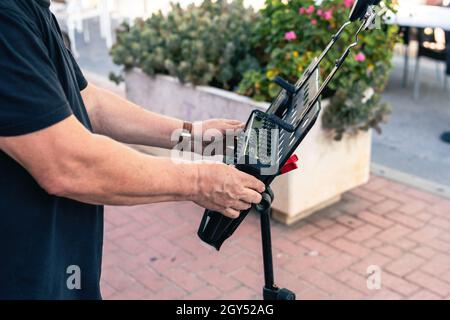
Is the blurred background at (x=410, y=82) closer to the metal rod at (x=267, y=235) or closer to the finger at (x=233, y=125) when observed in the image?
the finger at (x=233, y=125)

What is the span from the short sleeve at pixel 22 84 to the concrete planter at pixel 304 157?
2797mm

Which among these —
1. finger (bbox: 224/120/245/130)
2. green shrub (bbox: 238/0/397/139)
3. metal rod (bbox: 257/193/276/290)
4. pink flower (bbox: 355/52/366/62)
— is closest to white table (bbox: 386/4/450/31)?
green shrub (bbox: 238/0/397/139)

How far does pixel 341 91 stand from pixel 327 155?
462mm

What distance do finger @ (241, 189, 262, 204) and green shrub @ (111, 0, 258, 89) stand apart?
10.2 ft

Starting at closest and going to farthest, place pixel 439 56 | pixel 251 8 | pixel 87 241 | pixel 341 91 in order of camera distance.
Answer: pixel 87 241
pixel 341 91
pixel 251 8
pixel 439 56

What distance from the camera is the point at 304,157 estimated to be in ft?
13.9

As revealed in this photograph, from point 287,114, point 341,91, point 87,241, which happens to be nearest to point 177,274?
point 341,91

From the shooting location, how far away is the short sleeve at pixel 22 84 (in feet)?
4.77

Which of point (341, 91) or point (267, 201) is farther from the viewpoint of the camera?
point (341, 91)

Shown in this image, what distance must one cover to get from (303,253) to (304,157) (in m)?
0.65

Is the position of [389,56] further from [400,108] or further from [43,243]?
[43,243]

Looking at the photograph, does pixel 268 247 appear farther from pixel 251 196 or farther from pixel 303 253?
pixel 303 253

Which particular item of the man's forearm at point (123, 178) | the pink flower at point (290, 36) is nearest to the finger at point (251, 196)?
the man's forearm at point (123, 178)

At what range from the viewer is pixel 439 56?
6.54 meters
